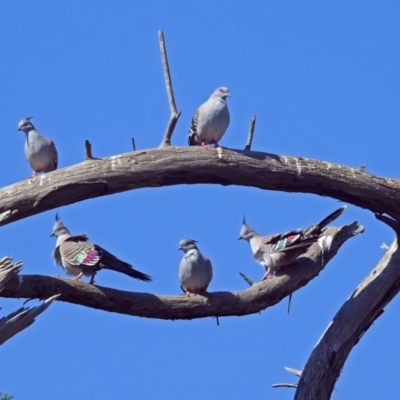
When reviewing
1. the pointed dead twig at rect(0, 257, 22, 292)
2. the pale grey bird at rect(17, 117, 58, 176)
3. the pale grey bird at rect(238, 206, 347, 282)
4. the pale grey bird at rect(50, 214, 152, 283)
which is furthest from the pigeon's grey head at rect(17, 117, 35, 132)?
the pointed dead twig at rect(0, 257, 22, 292)

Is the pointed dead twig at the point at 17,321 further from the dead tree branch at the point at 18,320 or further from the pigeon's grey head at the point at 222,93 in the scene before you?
the pigeon's grey head at the point at 222,93

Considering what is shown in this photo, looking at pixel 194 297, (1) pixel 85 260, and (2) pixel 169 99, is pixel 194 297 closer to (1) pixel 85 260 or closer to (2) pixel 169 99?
(1) pixel 85 260

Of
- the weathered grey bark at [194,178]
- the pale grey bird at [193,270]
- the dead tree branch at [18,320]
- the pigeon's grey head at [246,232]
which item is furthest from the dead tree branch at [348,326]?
the dead tree branch at [18,320]

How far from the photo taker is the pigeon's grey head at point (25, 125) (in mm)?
10711

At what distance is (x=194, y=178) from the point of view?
7688 millimetres

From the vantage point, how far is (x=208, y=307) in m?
A: 8.47

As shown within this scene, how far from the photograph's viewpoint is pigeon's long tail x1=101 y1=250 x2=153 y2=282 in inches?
350

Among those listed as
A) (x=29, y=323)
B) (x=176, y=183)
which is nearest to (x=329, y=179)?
(x=176, y=183)

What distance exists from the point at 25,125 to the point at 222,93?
2067 millimetres

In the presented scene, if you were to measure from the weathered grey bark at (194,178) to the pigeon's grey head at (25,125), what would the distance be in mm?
3322

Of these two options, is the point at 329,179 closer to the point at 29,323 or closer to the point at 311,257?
the point at 311,257

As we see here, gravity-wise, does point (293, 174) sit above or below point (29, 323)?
above

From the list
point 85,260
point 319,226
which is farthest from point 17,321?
point 319,226

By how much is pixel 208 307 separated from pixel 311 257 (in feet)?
3.59
